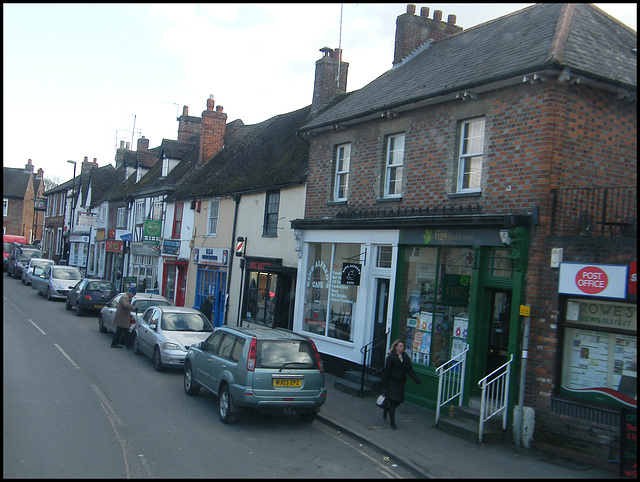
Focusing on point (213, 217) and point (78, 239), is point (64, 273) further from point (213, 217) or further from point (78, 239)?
point (78, 239)

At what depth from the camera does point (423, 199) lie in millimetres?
12656

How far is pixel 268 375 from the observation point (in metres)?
9.78

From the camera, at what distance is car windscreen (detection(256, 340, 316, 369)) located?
9.95 m

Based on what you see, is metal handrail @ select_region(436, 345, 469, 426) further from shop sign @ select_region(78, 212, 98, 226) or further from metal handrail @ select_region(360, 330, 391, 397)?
shop sign @ select_region(78, 212, 98, 226)

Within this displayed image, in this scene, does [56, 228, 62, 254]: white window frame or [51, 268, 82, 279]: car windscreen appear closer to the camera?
[51, 268, 82, 279]: car windscreen

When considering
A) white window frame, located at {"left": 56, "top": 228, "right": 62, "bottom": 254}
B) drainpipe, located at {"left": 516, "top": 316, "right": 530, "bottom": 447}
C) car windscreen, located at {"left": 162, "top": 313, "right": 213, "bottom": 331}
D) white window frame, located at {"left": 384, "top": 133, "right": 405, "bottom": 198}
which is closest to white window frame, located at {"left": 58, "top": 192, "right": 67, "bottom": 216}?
white window frame, located at {"left": 56, "top": 228, "right": 62, "bottom": 254}

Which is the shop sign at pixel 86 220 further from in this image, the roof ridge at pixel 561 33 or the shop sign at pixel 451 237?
the roof ridge at pixel 561 33

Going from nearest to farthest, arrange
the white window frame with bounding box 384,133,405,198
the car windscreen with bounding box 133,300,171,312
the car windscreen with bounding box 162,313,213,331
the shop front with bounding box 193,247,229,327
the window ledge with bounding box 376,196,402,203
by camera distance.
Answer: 1. the window ledge with bounding box 376,196,402,203
2. the white window frame with bounding box 384,133,405,198
3. the car windscreen with bounding box 162,313,213,331
4. the car windscreen with bounding box 133,300,171,312
5. the shop front with bounding box 193,247,229,327

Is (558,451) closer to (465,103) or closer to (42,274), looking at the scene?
(465,103)

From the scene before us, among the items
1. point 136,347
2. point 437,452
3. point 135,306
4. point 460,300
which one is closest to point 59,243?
point 135,306

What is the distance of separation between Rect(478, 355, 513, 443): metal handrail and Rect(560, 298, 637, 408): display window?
89 centimetres

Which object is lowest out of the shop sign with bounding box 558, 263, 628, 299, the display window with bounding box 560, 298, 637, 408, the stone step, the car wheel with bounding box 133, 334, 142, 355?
the car wheel with bounding box 133, 334, 142, 355

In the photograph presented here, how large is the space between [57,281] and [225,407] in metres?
22.2

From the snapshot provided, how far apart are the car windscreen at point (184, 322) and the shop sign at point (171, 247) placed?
37.3 feet
